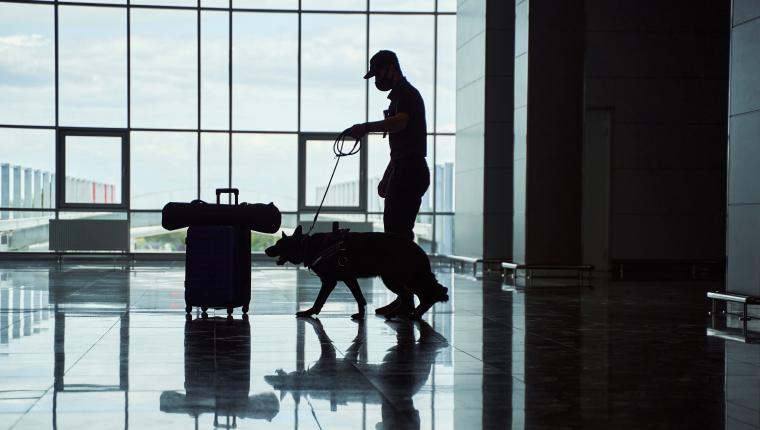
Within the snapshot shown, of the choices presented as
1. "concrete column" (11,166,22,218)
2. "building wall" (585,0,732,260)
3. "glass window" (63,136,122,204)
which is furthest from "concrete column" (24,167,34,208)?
"building wall" (585,0,732,260)

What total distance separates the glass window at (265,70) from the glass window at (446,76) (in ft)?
9.89

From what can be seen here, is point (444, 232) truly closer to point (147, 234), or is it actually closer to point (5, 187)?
point (147, 234)

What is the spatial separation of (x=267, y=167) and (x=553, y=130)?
31.5 ft

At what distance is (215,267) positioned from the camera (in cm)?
697

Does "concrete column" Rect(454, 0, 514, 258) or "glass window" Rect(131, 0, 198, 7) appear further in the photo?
"glass window" Rect(131, 0, 198, 7)

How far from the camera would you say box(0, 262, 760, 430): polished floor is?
3.33 metres

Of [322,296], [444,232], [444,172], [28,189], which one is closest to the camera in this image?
[322,296]

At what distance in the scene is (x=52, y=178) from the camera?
19406 millimetres

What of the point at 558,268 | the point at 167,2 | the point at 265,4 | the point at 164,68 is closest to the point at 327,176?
the point at 265,4

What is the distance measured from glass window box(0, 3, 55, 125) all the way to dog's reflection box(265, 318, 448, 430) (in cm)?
1559

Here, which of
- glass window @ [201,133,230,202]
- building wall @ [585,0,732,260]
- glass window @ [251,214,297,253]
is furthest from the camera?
glass window @ [251,214,297,253]

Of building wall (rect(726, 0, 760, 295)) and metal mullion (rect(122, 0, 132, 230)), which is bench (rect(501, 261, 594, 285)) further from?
metal mullion (rect(122, 0, 132, 230))

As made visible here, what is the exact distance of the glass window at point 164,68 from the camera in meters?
19.8

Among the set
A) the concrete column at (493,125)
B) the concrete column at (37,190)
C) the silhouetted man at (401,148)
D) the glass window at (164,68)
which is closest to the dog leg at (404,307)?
the silhouetted man at (401,148)
